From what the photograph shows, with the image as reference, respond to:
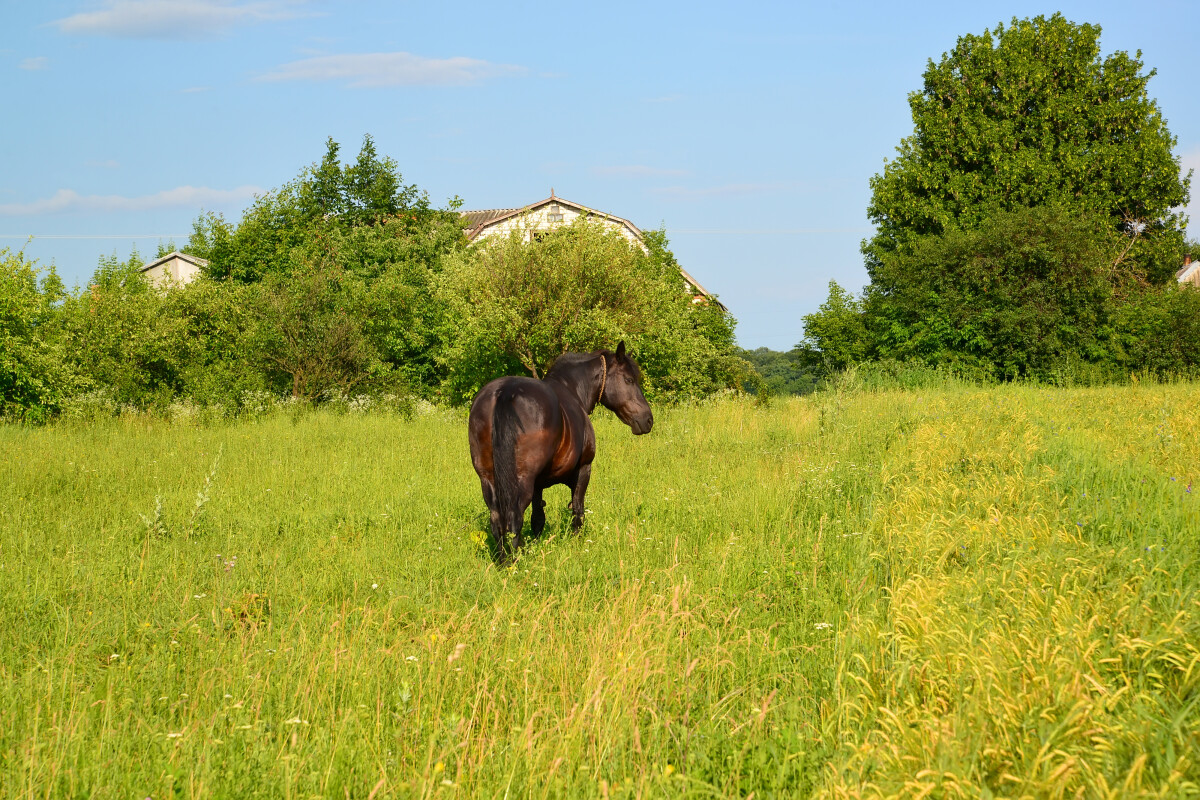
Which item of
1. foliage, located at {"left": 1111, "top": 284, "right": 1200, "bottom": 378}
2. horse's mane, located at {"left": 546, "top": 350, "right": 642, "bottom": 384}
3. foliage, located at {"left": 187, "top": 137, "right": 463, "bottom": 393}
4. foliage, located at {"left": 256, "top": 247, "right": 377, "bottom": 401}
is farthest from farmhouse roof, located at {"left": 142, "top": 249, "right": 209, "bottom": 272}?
horse's mane, located at {"left": 546, "top": 350, "right": 642, "bottom": 384}

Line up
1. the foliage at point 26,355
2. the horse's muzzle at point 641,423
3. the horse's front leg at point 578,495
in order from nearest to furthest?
the horse's front leg at point 578,495
the horse's muzzle at point 641,423
the foliage at point 26,355

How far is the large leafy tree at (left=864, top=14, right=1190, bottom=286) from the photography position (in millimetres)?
28578

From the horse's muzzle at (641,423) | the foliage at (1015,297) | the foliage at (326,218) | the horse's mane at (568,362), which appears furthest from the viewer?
the foliage at (326,218)

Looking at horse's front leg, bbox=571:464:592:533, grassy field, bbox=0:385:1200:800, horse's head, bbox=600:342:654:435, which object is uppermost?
horse's head, bbox=600:342:654:435

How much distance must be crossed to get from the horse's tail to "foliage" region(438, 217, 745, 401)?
463 inches

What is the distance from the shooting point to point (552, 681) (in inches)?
158

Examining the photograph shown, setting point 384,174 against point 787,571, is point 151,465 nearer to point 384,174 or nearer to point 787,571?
point 787,571

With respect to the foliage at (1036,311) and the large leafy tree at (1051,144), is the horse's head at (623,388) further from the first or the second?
the large leafy tree at (1051,144)

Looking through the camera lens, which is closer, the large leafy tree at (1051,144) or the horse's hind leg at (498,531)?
the horse's hind leg at (498,531)

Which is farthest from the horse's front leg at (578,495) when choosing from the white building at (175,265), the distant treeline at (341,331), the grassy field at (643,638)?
the white building at (175,265)

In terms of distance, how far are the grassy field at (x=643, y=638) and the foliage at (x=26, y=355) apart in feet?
33.2

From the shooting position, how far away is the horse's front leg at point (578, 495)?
25.2ft

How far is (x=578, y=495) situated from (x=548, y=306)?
40.1 ft

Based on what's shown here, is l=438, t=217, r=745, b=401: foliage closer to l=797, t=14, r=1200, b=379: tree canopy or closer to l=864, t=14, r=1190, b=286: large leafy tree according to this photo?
l=797, t=14, r=1200, b=379: tree canopy
